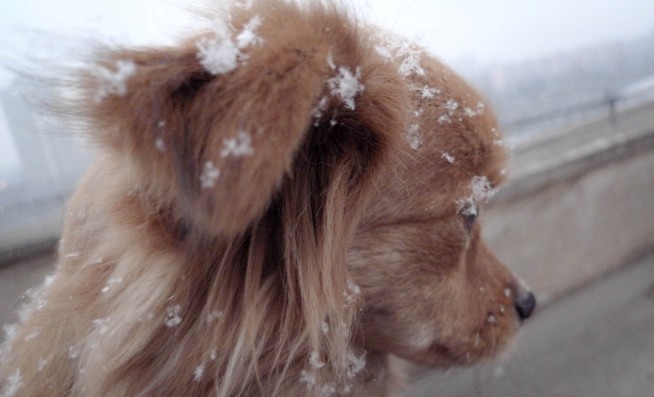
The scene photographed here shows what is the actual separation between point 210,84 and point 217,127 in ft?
0.22

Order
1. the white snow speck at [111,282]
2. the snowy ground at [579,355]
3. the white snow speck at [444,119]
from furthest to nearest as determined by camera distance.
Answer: the snowy ground at [579,355] < the white snow speck at [444,119] < the white snow speck at [111,282]

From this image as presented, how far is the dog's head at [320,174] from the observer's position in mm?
603

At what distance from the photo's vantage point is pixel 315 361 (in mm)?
930

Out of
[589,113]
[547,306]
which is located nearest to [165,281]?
[547,306]

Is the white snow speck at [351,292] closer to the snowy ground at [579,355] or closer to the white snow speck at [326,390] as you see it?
the white snow speck at [326,390]

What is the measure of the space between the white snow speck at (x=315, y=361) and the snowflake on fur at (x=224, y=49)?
54 centimetres

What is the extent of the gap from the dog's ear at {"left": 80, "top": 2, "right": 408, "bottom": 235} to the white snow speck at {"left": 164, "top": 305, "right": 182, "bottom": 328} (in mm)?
227

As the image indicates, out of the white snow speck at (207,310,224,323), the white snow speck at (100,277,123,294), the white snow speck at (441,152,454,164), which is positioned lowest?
the white snow speck at (207,310,224,323)

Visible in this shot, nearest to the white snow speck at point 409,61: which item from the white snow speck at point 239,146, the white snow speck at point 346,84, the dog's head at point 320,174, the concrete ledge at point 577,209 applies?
the dog's head at point 320,174

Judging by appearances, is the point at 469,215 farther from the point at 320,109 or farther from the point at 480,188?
the point at 320,109

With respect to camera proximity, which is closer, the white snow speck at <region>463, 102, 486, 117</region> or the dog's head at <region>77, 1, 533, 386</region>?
the dog's head at <region>77, 1, 533, 386</region>

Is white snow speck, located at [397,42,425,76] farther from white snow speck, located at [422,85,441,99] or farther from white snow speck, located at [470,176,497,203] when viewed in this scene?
white snow speck, located at [470,176,497,203]

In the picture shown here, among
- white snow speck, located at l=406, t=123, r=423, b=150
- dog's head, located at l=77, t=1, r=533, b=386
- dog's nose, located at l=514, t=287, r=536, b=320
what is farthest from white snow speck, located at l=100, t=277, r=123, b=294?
dog's nose, located at l=514, t=287, r=536, b=320

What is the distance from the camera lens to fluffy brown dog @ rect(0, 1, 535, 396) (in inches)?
24.0
